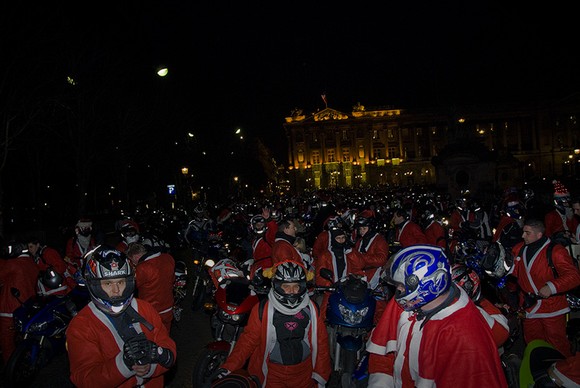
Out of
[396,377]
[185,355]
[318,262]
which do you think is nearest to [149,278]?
[185,355]

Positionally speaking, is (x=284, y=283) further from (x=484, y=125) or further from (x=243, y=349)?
(x=484, y=125)

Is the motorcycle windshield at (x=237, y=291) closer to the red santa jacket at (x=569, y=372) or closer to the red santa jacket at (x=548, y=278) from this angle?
the red santa jacket at (x=548, y=278)

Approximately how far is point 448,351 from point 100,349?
234 cm

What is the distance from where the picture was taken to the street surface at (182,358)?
21.4 ft

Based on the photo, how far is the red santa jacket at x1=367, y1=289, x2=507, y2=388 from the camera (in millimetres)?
2510

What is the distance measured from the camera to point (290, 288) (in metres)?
4.33

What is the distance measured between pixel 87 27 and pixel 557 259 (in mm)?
24995

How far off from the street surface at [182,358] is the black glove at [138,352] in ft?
11.8

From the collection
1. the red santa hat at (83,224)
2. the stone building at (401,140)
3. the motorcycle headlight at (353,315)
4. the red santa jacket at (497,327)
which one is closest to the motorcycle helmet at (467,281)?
the red santa jacket at (497,327)

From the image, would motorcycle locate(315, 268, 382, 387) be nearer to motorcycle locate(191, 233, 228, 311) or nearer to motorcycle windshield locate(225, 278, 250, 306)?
motorcycle windshield locate(225, 278, 250, 306)

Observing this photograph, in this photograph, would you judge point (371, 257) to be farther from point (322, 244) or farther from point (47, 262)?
point (47, 262)

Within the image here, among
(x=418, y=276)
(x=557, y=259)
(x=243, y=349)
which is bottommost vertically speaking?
(x=243, y=349)

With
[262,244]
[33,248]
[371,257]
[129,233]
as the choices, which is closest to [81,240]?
[129,233]

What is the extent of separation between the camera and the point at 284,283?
4316 mm
